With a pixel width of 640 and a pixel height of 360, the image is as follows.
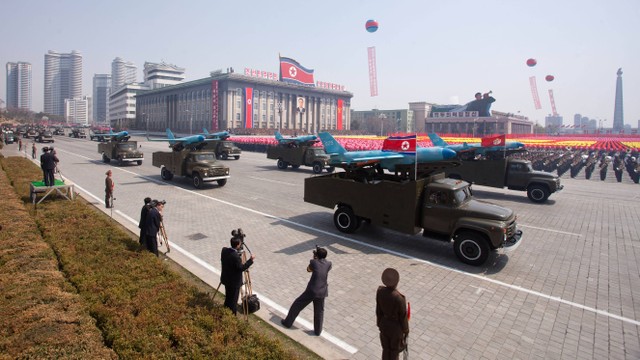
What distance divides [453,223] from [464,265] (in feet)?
3.80

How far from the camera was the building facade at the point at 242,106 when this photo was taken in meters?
111

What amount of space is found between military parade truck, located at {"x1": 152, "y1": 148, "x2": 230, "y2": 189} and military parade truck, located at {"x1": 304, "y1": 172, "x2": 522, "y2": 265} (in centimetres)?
964

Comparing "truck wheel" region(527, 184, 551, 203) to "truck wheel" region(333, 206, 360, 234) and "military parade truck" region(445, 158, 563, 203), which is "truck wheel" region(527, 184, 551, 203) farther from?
"truck wheel" region(333, 206, 360, 234)

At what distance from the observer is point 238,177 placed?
2555cm

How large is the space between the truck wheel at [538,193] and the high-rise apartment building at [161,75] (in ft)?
542

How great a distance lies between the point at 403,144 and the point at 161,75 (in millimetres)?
171025

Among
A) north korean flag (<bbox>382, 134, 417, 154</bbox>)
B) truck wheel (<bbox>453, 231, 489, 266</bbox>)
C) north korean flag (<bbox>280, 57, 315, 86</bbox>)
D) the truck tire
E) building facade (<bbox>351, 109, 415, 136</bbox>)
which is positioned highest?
north korean flag (<bbox>280, 57, 315, 86</bbox>)

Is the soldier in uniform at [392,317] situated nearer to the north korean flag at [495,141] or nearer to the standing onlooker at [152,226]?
the standing onlooker at [152,226]

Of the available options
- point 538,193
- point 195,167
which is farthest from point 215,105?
point 538,193

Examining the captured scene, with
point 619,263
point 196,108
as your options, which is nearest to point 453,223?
point 619,263

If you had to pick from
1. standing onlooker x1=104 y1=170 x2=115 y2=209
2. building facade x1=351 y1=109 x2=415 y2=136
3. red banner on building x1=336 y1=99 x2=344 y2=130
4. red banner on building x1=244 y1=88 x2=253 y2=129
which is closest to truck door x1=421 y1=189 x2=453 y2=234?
standing onlooker x1=104 y1=170 x2=115 y2=209

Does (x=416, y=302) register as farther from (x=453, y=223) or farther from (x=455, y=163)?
(x=455, y=163)

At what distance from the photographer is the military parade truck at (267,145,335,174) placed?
93.2ft

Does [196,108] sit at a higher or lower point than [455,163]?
higher
